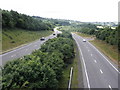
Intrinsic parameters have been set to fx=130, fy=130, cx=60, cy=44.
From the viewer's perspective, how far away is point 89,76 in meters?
18.2

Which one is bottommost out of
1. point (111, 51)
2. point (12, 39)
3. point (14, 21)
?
point (111, 51)

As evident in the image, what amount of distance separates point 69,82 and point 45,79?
653cm

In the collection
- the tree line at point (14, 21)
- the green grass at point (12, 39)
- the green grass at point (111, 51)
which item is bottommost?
the green grass at point (111, 51)

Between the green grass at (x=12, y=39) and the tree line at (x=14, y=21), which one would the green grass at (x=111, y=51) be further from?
the tree line at (x=14, y=21)

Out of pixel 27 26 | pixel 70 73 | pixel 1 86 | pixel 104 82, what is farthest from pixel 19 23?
pixel 1 86

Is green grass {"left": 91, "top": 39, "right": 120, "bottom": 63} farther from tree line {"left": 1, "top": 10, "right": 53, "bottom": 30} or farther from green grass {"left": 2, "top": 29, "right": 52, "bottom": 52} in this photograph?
tree line {"left": 1, "top": 10, "right": 53, "bottom": 30}

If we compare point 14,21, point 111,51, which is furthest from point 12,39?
point 111,51

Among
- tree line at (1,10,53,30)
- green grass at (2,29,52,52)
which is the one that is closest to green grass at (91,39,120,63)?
green grass at (2,29,52,52)

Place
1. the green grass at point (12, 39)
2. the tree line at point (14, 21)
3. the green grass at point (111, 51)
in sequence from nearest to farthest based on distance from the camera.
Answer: the green grass at point (111, 51) → the green grass at point (12, 39) → the tree line at point (14, 21)

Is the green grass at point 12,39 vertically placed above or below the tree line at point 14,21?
below

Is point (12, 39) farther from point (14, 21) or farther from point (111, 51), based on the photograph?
point (111, 51)

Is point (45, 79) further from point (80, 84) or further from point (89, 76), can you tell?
point (89, 76)

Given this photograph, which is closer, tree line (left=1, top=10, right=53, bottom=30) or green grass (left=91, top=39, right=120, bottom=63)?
green grass (left=91, top=39, right=120, bottom=63)

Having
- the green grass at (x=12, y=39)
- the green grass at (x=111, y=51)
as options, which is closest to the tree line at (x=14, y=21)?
the green grass at (x=12, y=39)
